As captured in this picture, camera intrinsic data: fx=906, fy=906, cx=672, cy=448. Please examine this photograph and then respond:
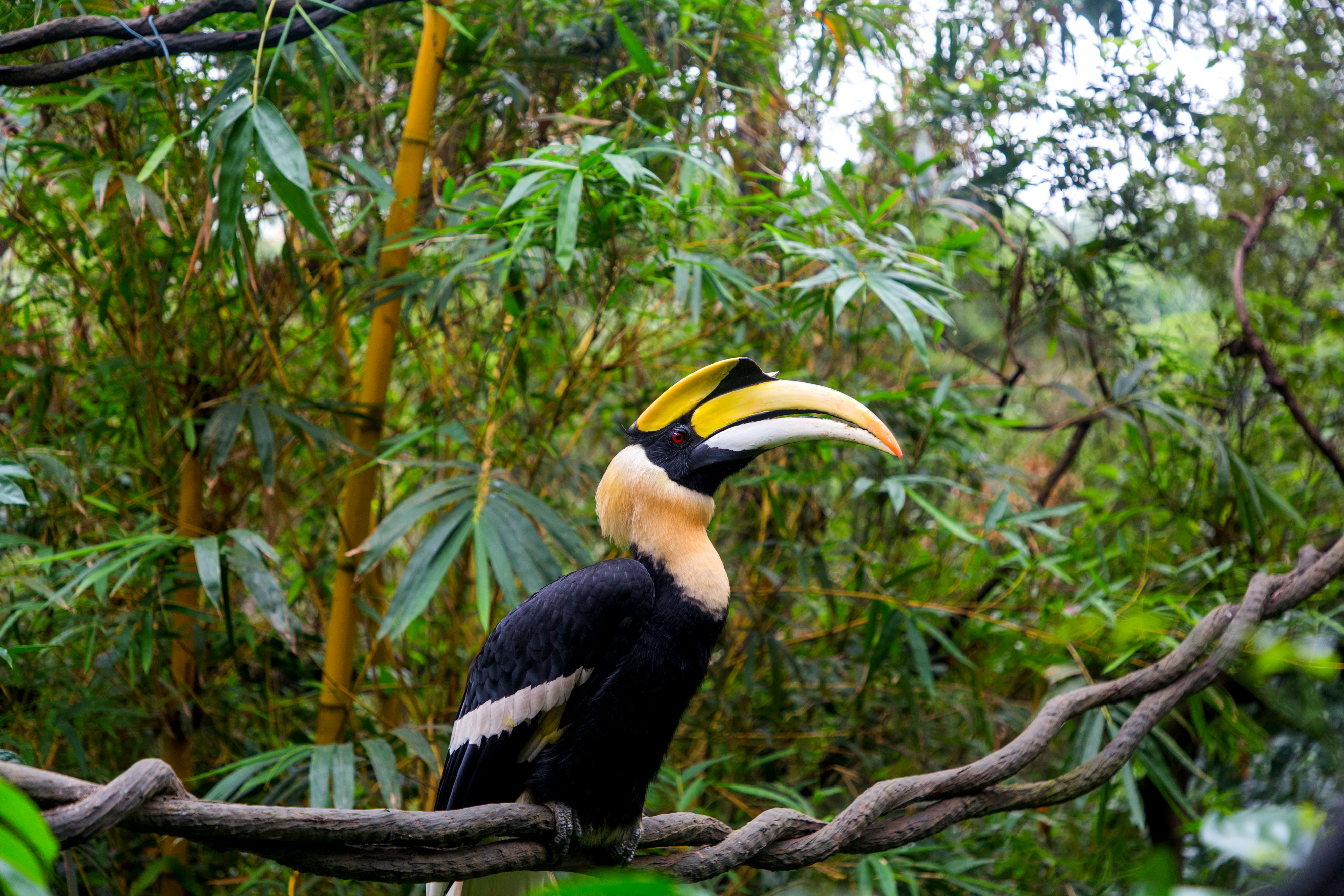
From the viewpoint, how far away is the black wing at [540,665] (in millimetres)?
1196

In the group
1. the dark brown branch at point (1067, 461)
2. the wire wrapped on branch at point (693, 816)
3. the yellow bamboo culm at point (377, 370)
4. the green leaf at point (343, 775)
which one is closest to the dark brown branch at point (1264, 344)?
the dark brown branch at point (1067, 461)

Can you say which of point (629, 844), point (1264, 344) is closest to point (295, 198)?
point (629, 844)

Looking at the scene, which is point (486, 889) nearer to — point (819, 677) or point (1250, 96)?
point (819, 677)

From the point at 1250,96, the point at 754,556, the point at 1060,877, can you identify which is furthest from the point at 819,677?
the point at 1250,96

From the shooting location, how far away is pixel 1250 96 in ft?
8.30

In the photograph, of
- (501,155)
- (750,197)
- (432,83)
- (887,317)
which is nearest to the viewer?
(750,197)

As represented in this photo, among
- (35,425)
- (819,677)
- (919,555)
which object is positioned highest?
(35,425)

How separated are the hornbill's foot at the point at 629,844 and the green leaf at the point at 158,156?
1.13 m

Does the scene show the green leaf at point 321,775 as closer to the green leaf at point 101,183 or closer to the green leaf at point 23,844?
the green leaf at point 101,183

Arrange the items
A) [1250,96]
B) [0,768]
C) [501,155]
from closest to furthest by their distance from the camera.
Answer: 1. [0,768]
2. [501,155]
3. [1250,96]

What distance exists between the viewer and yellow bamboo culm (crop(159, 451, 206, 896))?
5.59ft

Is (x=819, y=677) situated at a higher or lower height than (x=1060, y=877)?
higher

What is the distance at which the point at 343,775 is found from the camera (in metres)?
1.48

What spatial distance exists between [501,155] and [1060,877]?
2.25 metres
